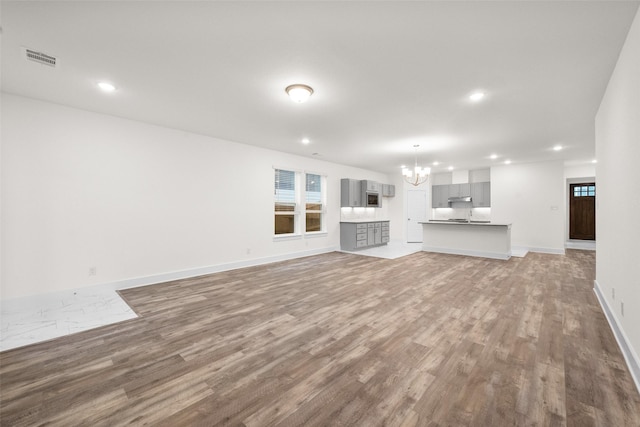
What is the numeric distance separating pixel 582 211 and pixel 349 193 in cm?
793

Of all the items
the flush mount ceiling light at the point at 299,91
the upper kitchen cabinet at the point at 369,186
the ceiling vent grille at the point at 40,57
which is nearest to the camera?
the ceiling vent grille at the point at 40,57

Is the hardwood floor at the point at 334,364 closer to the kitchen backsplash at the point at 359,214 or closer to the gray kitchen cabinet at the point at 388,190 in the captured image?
the kitchen backsplash at the point at 359,214

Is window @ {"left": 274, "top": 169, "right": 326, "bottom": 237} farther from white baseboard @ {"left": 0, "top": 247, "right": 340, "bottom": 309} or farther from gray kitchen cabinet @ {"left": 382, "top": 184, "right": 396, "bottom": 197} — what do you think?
gray kitchen cabinet @ {"left": 382, "top": 184, "right": 396, "bottom": 197}

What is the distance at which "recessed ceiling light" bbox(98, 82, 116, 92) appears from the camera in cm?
311

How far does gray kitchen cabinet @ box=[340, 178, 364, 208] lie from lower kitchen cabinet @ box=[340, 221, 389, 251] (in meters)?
0.69

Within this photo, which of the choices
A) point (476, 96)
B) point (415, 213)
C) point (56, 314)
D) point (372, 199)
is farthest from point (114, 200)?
point (415, 213)

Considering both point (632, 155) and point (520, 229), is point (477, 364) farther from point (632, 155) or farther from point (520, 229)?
point (520, 229)

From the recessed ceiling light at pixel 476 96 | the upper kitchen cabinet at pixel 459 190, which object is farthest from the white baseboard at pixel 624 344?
the upper kitchen cabinet at pixel 459 190

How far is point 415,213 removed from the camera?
403 inches

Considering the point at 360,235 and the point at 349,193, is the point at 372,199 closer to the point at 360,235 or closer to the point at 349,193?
the point at 349,193

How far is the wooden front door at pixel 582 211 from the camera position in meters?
8.60

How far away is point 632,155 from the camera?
2.16m

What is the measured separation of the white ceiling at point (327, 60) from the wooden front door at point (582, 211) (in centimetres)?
582

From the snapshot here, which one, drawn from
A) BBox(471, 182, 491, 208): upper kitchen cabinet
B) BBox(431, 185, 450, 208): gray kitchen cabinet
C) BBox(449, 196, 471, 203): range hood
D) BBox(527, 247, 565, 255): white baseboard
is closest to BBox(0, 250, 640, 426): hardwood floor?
BBox(527, 247, 565, 255): white baseboard
